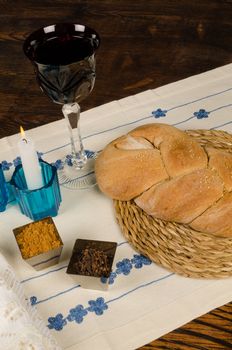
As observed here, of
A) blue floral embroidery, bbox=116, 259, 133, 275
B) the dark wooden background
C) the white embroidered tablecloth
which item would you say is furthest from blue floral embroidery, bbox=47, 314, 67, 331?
the dark wooden background

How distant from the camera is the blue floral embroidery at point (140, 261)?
696mm

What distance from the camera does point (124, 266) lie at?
695 mm

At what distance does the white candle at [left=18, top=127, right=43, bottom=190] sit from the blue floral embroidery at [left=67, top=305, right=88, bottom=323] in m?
0.19

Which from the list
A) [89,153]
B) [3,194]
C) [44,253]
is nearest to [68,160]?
[89,153]

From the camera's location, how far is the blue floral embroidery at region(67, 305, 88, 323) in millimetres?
639

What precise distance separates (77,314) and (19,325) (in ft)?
0.32

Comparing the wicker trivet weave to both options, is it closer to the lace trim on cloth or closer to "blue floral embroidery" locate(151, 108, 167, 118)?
the lace trim on cloth

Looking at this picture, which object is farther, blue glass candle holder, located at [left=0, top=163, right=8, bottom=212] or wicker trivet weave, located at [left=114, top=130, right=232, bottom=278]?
blue glass candle holder, located at [left=0, top=163, right=8, bottom=212]

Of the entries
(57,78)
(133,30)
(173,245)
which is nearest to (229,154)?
(173,245)

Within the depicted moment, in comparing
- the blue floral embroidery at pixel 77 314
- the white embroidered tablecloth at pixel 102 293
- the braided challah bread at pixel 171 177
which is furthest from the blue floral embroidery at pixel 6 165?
the blue floral embroidery at pixel 77 314

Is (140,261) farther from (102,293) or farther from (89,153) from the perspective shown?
(89,153)

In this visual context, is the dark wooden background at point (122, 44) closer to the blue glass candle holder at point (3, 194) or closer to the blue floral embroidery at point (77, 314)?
the blue glass candle holder at point (3, 194)

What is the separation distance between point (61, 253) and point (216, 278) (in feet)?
0.71

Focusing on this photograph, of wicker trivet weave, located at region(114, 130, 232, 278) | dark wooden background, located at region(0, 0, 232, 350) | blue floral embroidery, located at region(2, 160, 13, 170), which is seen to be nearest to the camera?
wicker trivet weave, located at region(114, 130, 232, 278)
